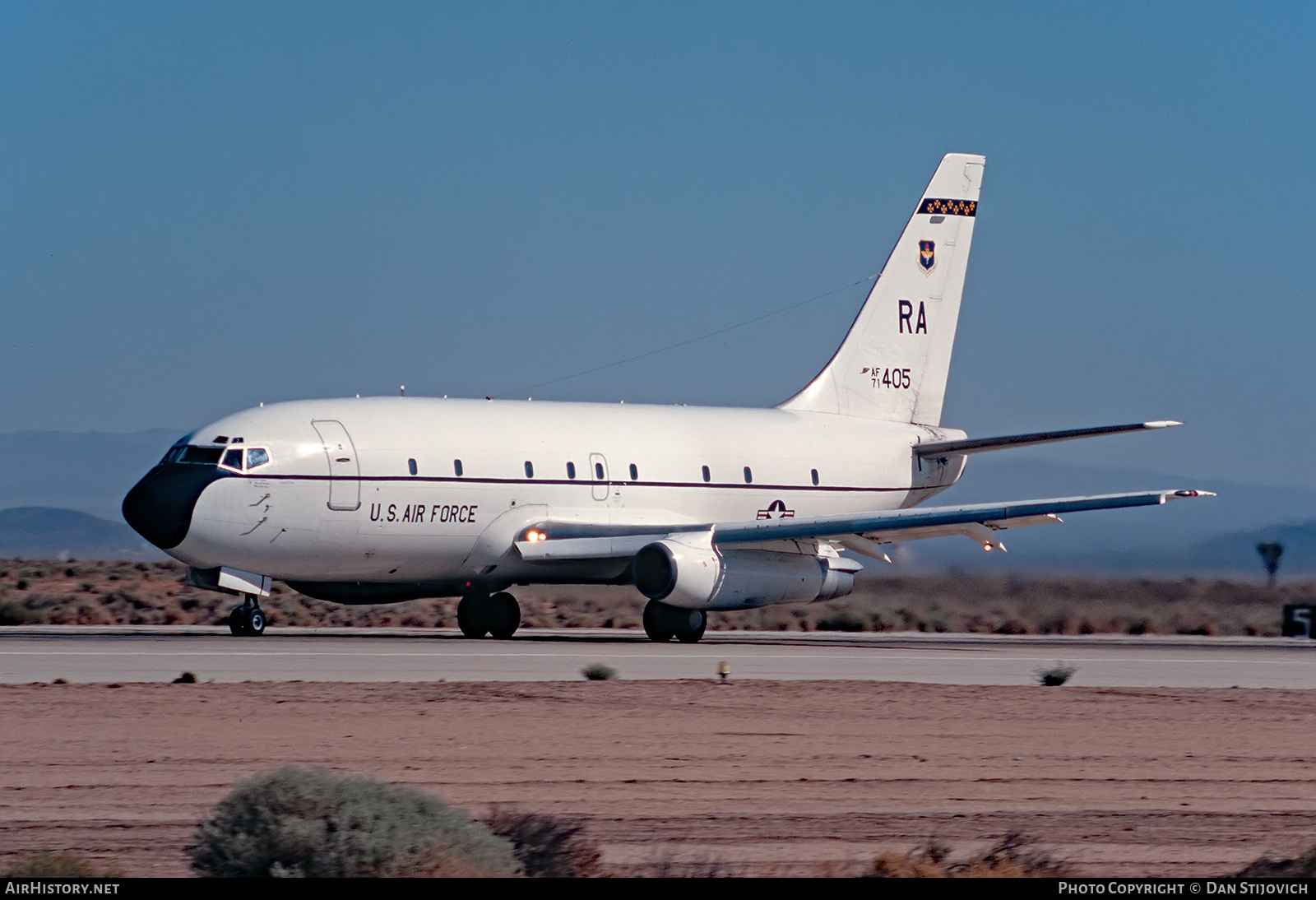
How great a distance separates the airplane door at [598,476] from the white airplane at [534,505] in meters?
0.03

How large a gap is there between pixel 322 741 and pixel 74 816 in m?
3.63

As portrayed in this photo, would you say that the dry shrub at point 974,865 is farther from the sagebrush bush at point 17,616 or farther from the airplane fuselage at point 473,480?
the sagebrush bush at point 17,616

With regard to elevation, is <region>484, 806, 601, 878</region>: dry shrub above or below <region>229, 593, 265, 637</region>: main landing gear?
above

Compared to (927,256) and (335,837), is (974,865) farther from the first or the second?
(927,256)

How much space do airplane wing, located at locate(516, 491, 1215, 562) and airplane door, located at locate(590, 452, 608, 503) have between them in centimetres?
114

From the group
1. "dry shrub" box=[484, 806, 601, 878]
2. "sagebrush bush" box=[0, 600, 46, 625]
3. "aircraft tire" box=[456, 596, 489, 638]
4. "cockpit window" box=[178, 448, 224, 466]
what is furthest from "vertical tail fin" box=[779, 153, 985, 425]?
"dry shrub" box=[484, 806, 601, 878]

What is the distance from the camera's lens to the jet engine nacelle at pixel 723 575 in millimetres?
28484

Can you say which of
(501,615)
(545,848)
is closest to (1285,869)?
(545,848)

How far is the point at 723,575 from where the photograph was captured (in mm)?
29047

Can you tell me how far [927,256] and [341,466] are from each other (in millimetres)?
14849

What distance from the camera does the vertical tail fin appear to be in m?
36.8

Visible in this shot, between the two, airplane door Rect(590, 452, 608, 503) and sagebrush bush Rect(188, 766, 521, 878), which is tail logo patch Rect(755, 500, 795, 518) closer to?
airplane door Rect(590, 452, 608, 503)

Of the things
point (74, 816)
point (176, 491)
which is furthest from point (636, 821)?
point (176, 491)

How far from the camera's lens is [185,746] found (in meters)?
14.8
